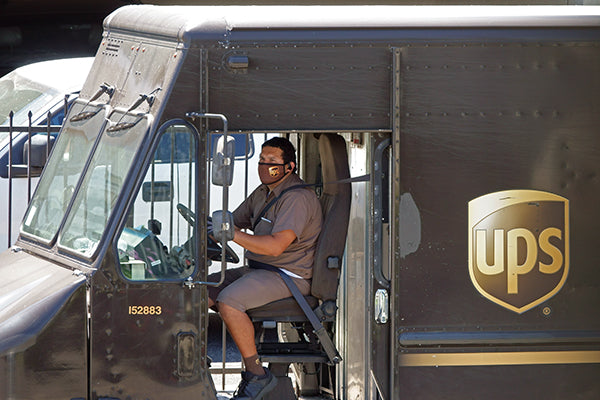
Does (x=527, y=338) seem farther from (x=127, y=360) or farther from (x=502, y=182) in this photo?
(x=127, y=360)

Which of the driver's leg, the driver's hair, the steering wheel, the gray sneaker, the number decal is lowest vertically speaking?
the gray sneaker

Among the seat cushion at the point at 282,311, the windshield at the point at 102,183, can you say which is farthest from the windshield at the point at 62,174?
the seat cushion at the point at 282,311

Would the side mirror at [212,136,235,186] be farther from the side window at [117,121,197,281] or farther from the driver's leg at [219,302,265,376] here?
the driver's leg at [219,302,265,376]

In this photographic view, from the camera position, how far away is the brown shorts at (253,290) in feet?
16.8

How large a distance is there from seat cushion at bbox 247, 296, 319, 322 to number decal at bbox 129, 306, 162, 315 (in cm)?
63

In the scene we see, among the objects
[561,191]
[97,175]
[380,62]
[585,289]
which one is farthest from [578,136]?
[97,175]

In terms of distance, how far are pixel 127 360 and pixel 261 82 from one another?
5.04 feet

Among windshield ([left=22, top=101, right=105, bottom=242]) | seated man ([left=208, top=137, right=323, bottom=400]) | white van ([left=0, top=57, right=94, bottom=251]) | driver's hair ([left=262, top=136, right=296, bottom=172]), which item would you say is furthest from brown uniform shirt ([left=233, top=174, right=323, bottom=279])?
white van ([left=0, top=57, right=94, bottom=251])

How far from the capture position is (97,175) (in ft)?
16.5

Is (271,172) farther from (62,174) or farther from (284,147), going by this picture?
(62,174)

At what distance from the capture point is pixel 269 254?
511 cm

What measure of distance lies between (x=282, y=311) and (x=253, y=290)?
0.22m

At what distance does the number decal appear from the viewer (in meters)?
4.71

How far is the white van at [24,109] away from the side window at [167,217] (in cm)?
323
